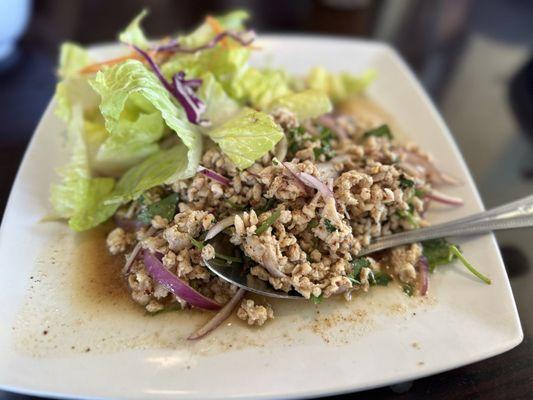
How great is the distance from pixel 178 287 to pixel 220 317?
17cm

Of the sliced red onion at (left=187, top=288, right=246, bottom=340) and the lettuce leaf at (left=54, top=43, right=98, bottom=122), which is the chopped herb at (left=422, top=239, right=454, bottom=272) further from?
the lettuce leaf at (left=54, top=43, right=98, bottom=122)

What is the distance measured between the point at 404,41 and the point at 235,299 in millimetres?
2617

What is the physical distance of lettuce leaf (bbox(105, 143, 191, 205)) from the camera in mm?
1777

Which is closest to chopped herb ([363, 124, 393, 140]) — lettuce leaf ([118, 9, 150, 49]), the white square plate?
the white square plate

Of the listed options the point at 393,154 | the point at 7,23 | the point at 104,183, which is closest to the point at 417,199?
the point at 393,154

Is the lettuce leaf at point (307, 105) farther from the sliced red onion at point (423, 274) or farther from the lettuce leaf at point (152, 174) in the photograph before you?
the sliced red onion at point (423, 274)

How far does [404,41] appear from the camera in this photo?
3.49m

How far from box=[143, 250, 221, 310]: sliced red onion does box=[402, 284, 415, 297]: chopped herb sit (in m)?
0.65

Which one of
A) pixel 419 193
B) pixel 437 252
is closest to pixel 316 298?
pixel 437 252

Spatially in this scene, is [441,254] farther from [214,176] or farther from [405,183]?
[214,176]

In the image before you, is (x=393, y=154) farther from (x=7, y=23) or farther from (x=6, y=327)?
(x=7, y=23)

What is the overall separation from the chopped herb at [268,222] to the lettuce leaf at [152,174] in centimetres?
36

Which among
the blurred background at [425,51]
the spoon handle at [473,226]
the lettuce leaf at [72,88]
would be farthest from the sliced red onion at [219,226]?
the blurred background at [425,51]

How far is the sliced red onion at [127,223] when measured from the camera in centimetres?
183
